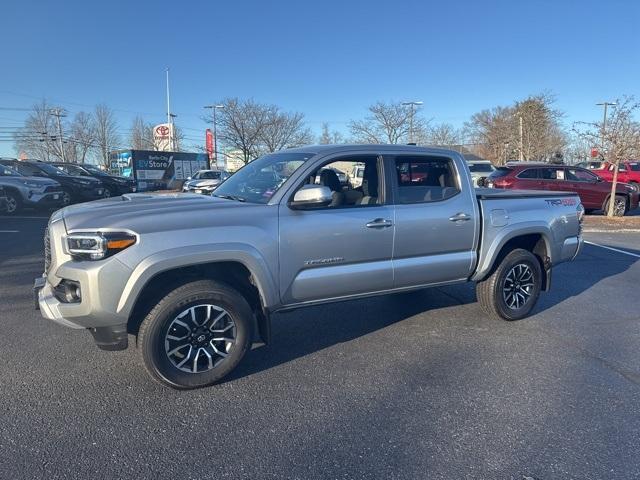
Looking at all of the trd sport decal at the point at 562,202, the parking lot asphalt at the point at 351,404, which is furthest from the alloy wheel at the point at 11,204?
the trd sport decal at the point at 562,202

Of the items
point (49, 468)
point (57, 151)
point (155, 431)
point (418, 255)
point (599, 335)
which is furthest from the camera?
point (57, 151)

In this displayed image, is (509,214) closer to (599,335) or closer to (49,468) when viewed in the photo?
(599,335)

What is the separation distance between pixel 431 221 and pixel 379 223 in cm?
60

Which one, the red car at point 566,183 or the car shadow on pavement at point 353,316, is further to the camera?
the red car at point 566,183

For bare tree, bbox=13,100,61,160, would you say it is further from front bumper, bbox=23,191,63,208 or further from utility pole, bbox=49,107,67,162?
front bumper, bbox=23,191,63,208

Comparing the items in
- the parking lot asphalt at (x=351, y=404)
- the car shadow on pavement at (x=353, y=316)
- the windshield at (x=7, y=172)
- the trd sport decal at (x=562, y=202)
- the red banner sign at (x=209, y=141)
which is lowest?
the parking lot asphalt at (x=351, y=404)

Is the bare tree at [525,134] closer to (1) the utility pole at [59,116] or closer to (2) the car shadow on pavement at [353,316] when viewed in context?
(2) the car shadow on pavement at [353,316]

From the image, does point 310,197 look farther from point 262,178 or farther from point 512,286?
point 512,286

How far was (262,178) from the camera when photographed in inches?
164

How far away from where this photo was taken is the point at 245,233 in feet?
11.1

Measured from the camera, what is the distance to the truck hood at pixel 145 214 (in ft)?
10.3

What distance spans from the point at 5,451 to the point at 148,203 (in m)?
1.91

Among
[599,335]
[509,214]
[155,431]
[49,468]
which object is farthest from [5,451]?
[599,335]

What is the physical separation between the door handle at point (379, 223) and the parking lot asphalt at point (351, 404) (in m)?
1.14
